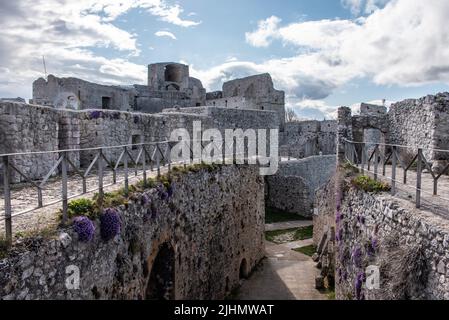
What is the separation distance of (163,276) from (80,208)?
442cm

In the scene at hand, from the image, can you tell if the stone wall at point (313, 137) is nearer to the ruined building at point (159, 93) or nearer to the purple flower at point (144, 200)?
the ruined building at point (159, 93)

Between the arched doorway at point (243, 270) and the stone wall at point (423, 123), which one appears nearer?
the stone wall at point (423, 123)

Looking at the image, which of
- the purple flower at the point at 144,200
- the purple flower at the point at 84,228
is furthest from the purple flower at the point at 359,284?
the purple flower at the point at 84,228

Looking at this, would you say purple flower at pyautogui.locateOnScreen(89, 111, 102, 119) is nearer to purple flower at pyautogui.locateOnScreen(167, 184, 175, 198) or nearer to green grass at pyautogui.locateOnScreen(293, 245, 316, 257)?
purple flower at pyautogui.locateOnScreen(167, 184, 175, 198)

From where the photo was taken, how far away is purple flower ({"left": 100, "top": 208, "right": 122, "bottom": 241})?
20.8ft

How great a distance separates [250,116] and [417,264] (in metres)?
18.1

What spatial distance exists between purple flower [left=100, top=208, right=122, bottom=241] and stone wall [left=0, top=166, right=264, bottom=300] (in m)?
0.14

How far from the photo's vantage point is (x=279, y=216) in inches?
1032

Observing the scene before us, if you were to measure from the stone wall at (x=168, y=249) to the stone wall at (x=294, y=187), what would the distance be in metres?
8.50

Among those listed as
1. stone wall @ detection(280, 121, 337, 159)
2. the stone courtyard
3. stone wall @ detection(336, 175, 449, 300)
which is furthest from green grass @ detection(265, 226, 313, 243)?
stone wall @ detection(280, 121, 337, 159)

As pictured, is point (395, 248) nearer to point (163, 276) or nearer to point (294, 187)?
point (163, 276)

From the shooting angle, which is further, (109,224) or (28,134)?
(28,134)

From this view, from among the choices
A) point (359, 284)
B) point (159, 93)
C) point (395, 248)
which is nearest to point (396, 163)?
point (359, 284)

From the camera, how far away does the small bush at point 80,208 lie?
19.3 ft
